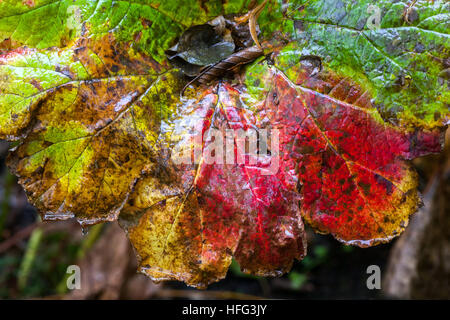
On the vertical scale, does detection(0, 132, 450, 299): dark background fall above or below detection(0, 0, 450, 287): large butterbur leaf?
below

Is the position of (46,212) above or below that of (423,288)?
above

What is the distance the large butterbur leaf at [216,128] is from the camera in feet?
2.55

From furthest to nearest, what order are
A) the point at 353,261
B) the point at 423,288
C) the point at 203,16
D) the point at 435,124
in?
1. the point at 353,261
2. the point at 423,288
3. the point at 203,16
4. the point at 435,124

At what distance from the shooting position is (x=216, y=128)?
2.75 ft

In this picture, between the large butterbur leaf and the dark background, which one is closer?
the large butterbur leaf

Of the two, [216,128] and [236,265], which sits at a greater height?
[216,128]

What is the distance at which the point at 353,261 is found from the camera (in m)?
2.20

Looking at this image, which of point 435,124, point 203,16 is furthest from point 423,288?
point 203,16

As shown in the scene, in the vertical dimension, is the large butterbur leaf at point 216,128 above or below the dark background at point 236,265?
above

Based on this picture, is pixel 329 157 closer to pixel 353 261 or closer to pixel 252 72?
pixel 252 72

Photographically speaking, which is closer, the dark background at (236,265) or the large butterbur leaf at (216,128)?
the large butterbur leaf at (216,128)

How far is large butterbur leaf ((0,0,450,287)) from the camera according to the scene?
2.55 ft

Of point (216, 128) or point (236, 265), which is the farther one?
point (236, 265)
